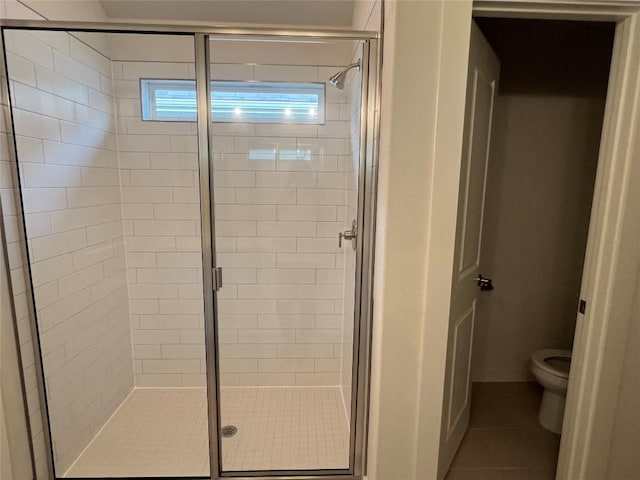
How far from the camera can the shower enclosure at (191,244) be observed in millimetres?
1628

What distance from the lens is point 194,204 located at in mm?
2420

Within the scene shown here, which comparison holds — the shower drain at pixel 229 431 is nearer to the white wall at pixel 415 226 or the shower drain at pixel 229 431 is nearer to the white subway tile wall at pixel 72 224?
the white subway tile wall at pixel 72 224

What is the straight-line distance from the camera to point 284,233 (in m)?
2.49

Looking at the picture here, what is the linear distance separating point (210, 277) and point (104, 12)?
5.78 feet

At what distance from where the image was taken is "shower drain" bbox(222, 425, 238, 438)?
2064 millimetres

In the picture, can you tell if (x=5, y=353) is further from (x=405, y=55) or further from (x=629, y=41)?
(x=629, y=41)

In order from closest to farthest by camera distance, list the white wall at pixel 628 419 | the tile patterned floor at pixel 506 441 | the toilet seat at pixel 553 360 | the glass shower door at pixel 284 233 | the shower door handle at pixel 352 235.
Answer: the white wall at pixel 628 419
the tile patterned floor at pixel 506 441
the shower door handle at pixel 352 235
the toilet seat at pixel 553 360
the glass shower door at pixel 284 233

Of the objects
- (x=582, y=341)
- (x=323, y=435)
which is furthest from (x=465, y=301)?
(x=323, y=435)

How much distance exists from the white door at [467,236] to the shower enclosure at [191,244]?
377mm

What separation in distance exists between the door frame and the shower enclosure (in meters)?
0.43

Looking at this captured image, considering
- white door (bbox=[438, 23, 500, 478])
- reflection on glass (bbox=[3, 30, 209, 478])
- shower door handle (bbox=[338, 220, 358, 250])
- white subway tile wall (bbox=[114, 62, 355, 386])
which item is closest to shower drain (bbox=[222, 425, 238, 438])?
reflection on glass (bbox=[3, 30, 209, 478])

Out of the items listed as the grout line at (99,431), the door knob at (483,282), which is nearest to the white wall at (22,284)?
the grout line at (99,431)

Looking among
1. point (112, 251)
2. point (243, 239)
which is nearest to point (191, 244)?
point (243, 239)

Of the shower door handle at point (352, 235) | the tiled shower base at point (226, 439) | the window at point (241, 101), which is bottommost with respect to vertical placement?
the tiled shower base at point (226, 439)
